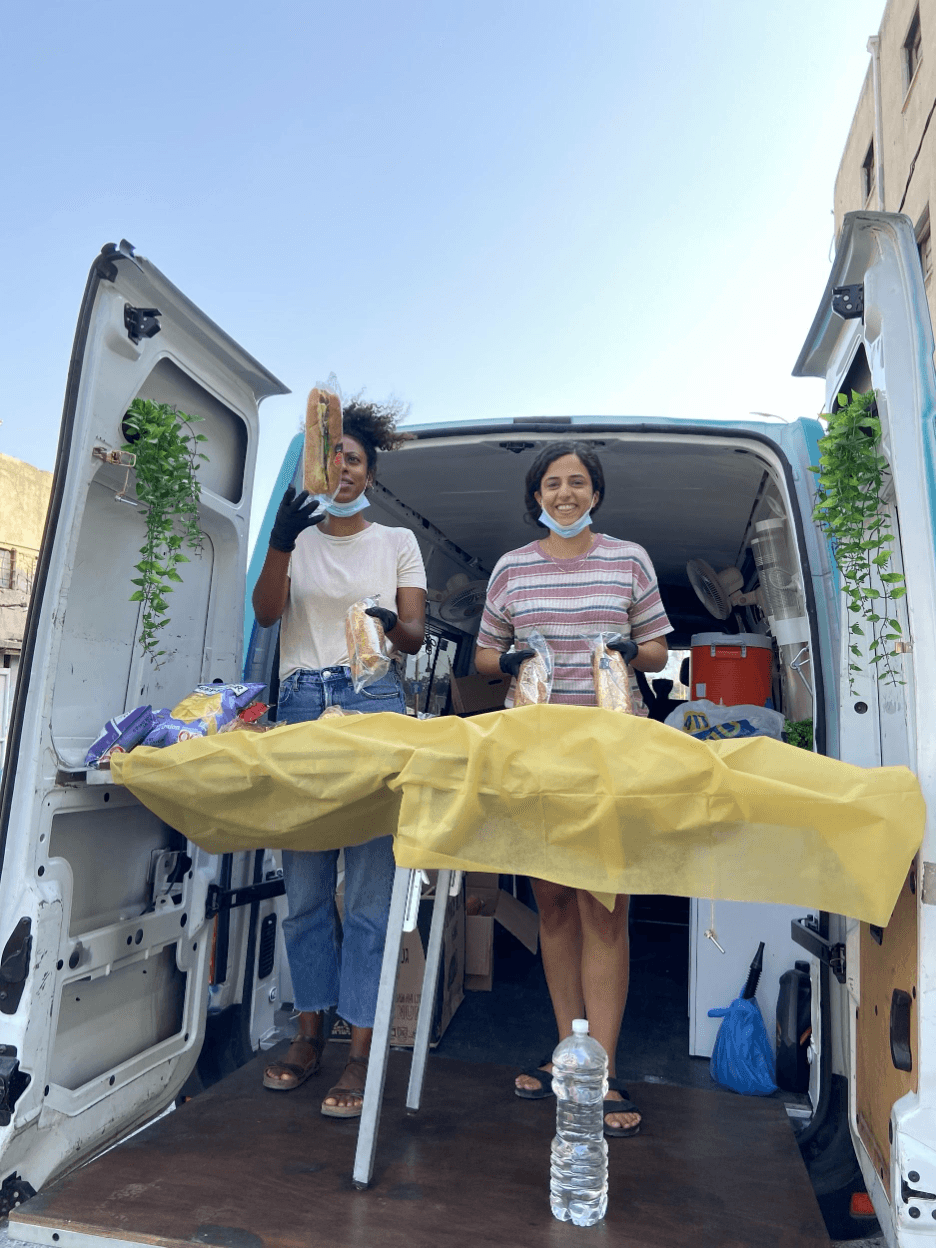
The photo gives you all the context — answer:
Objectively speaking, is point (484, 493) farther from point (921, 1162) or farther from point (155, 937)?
point (921, 1162)

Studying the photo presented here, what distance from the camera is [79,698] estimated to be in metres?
2.51

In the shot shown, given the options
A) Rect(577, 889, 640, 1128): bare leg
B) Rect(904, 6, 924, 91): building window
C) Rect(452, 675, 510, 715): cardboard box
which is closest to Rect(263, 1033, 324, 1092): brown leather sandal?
Rect(577, 889, 640, 1128): bare leg

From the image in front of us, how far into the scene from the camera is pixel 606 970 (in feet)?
8.46

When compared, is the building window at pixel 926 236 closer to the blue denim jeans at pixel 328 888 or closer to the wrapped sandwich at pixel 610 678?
the wrapped sandwich at pixel 610 678

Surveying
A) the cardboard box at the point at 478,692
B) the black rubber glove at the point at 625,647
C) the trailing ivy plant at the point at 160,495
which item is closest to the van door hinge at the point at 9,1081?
the trailing ivy plant at the point at 160,495

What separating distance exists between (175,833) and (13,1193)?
104cm

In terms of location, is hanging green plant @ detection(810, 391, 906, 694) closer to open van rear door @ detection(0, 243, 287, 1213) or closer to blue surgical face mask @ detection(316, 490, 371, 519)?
blue surgical face mask @ detection(316, 490, 371, 519)

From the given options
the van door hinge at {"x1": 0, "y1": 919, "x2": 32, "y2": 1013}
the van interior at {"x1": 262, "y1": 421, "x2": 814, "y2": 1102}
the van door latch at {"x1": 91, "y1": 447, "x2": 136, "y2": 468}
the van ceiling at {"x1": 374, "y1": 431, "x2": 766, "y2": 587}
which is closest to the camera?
the van door hinge at {"x1": 0, "y1": 919, "x2": 32, "y2": 1013}

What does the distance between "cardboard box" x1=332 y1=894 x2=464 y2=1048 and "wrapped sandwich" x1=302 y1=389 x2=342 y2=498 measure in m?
1.75

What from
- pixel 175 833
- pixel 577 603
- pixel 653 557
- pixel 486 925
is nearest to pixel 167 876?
pixel 175 833

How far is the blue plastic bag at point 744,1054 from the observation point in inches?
125

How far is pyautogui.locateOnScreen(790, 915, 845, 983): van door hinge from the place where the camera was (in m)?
2.47

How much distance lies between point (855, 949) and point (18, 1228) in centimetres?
207

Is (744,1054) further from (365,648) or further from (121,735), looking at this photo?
(121,735)
